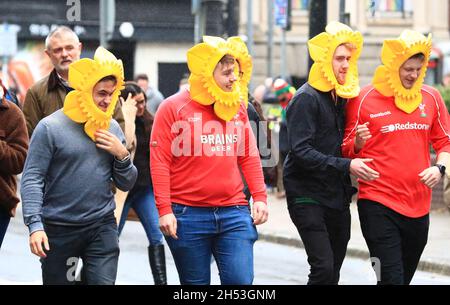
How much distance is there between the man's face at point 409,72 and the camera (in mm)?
7908

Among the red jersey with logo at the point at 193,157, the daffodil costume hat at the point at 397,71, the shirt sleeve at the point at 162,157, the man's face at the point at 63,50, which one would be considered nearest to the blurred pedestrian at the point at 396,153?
the daffodil costume hat at the point at 397,71

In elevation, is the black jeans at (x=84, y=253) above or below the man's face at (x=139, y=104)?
below

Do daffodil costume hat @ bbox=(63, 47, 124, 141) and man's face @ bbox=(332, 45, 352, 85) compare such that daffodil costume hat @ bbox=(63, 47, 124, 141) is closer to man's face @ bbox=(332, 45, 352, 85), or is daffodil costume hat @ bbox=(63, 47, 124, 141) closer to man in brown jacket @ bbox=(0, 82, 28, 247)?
man in brown jacket @ bbox=(0, 82, 28, 247)

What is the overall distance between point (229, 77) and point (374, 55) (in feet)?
86.3

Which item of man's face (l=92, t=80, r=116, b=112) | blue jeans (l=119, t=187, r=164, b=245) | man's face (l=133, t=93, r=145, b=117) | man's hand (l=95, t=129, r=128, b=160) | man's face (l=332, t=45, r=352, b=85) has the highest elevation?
man's face (l=332, t=45, r=352, b=85)

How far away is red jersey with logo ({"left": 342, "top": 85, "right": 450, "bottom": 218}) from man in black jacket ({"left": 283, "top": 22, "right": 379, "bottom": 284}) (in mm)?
Answer: 110

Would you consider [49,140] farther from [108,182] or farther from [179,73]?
[179,73]

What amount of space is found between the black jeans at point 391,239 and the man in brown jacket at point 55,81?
1.97 metres

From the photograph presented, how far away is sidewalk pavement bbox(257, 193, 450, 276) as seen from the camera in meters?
12.1

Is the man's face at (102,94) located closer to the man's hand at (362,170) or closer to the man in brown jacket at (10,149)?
the man in brown jacket at (10,149)

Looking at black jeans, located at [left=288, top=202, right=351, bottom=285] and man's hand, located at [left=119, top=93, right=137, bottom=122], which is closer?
black jeans, located at [left=288, top=202, right=351, bottom=285]

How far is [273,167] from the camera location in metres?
9.32

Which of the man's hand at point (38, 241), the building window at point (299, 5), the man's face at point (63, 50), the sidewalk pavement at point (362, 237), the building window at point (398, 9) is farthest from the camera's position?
the building window at point (398, 9)

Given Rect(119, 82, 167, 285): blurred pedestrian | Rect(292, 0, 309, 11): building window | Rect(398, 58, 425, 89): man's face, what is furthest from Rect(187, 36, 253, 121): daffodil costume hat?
Rect(292, 0, 309, 11): building window
